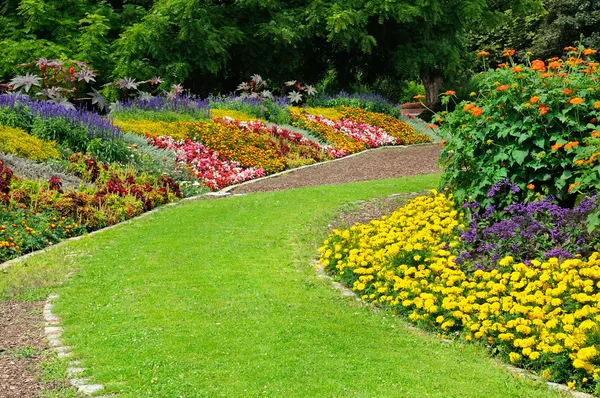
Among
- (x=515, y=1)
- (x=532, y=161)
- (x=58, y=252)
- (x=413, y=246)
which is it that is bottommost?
(x=58, y=252)

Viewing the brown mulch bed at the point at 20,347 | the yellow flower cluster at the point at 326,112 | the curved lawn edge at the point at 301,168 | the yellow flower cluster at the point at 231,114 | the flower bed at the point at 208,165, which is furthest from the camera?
the yellow flower cluster at the point at 326,112

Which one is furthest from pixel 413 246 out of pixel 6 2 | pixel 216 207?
pixel 6 2

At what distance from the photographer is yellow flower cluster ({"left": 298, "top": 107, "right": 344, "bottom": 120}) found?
18.4 meters

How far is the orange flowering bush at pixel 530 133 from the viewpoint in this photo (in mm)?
7559

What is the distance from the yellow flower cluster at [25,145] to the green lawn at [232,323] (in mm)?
2682

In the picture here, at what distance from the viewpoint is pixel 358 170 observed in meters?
14.3

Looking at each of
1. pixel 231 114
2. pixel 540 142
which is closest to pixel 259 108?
pixel 231 114

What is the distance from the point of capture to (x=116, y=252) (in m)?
8.27

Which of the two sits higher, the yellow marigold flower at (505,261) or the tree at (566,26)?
the tree at (566,26)

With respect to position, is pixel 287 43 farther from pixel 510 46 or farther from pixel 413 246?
pixel 510 46

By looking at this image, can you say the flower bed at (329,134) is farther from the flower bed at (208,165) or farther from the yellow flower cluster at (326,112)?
the flower bed at (208,165)

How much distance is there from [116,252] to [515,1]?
58.7ft

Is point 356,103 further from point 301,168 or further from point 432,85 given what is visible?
point 301,168

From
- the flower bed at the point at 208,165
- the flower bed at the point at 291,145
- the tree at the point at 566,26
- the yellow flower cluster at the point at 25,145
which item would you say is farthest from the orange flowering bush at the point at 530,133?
the tree at the point at 566,26
